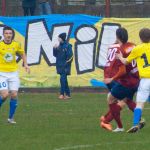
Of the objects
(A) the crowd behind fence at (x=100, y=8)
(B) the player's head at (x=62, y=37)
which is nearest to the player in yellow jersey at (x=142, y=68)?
(B) the player's head at (x=62, y=37)

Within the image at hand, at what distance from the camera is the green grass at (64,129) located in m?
13.1

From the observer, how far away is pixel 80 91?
27109 millimetres

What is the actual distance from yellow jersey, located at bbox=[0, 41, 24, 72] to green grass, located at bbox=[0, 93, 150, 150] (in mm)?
1110

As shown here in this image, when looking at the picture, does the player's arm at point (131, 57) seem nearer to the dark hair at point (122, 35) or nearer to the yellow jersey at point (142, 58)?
the yellow jersey at point (142, 58)

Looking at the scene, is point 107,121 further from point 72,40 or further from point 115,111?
point 72,40

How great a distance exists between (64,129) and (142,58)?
2.09m

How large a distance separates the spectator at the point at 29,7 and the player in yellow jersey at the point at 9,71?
39.7 ft

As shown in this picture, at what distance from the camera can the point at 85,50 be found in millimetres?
27672

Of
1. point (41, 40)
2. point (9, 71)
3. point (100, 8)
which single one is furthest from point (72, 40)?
point (9, 71)

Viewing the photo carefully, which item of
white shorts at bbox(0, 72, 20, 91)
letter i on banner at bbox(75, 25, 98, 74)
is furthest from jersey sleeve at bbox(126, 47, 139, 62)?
letter i on banner at bbox(75, 25, 98, 74)

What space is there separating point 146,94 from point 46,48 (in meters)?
13.4

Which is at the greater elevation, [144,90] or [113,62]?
[113,62]

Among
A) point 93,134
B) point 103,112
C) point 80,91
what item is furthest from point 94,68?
point 93,134

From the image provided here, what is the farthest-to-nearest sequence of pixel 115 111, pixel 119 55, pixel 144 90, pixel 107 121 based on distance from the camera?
pixel 107 121, pixel 115 111, pixel 119 55, pixel 144 90
